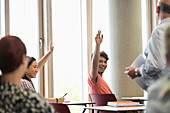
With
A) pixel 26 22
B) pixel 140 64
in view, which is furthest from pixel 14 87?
pixel 26 22

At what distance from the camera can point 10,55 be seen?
232 cm

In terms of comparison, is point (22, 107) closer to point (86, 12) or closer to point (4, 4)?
point (4, 4)

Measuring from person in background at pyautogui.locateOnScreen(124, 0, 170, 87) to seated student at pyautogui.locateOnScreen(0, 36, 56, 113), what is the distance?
4.03 feet

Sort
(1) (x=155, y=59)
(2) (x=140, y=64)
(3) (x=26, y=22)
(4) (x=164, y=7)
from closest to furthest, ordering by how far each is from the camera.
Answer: (1) (x=155, y=59) < (4) (x=164, y=7) < (2) (x=140, y=64) < (3) (x=26, y=22)

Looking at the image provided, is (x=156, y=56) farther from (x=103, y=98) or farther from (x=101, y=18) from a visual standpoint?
(x=101, y=18)

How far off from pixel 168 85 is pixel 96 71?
382 cm

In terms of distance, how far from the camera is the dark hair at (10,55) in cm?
231

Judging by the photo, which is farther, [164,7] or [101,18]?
[101,18]

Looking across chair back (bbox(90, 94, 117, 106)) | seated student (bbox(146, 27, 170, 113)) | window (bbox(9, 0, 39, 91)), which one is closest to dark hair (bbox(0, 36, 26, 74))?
seated student (bbox(146, 27, 170, 113))

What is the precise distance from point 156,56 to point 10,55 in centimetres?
140

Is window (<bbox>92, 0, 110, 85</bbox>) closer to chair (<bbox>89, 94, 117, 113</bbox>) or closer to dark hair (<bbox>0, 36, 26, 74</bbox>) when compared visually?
chair (<bbox>89, 94, 117, 113</bbox>)

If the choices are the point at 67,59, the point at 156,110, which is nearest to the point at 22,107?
the point at 156,110

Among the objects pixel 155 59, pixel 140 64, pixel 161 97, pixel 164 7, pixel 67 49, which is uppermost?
pixel 164 7

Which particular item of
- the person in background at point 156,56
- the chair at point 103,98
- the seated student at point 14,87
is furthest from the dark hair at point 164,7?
the chair at point 103,98
